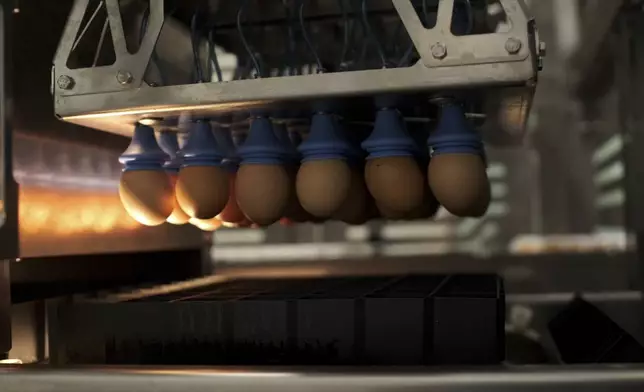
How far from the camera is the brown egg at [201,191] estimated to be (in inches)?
27.4

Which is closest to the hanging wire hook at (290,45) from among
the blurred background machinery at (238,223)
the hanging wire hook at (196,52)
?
the blurred background machinery at (238,223)

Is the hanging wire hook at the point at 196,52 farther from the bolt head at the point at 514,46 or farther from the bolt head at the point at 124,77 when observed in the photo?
the bolt head at the point at 514,46

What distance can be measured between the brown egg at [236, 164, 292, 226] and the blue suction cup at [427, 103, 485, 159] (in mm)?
144

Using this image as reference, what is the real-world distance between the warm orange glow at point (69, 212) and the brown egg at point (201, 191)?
20cm

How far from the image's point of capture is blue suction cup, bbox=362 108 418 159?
2.25 feet

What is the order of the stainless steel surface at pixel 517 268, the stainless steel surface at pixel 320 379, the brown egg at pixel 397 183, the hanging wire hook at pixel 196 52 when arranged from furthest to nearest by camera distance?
the stainless steel surface at pixel 517 268, the hanging wire hook at pixel 196 52, the brown egg at pixel 397 183, the stainless steel surface at pixel 320 379

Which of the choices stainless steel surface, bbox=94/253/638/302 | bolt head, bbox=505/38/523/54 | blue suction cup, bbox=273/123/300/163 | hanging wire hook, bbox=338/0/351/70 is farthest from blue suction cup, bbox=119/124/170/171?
stainless steel surface, bbox=94/253/638/302

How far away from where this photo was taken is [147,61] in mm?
687

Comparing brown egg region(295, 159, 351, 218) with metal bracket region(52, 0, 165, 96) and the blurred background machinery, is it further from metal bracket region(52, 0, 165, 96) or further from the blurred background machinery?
metal bracket region(52, 0, 165, 96)

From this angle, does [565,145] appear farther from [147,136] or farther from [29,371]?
[29,371]

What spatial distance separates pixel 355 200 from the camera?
758 mm

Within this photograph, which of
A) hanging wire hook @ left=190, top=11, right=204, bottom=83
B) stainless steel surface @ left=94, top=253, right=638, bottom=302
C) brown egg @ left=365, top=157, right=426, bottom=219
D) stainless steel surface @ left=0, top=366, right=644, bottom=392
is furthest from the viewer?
stainless steel surface @ left=94, top=253, right=638, bottom=302

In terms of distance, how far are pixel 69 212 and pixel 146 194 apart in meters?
0.23

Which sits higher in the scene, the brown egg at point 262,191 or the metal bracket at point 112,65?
the metal bracket at point 112,65
